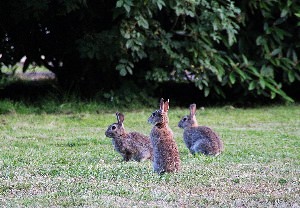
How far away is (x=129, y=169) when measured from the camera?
8.80 m

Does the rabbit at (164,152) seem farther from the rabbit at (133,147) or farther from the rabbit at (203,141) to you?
the rabbit at (203,141)

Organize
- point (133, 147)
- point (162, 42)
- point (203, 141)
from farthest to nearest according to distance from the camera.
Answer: point (162, 42) < point (203, 141) < point (133, 147)

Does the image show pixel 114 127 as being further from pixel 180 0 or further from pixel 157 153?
pixel 180 0

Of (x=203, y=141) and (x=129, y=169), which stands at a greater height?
(x=203, y=141)

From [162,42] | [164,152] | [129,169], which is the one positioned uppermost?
[162,42]

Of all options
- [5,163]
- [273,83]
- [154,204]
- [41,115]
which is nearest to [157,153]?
[154,204]

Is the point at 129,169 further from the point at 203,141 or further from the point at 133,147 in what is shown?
the point at 203,141

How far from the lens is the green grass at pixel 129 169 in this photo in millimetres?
7184

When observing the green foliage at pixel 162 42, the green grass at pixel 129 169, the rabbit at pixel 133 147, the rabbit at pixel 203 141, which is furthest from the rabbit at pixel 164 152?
the green foliage at pixel 162 42

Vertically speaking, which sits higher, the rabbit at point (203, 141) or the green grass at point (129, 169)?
the rabbit at point (203, 141)

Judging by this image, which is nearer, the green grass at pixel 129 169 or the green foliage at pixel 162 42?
the green grass at pixel 129 169

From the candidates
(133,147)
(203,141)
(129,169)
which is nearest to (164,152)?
(129,169)

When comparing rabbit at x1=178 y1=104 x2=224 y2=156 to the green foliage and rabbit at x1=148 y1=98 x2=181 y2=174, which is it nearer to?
rabbit at x1=148 y1=98 x2=181 y2=174

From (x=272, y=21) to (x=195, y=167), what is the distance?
923 cm
